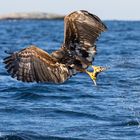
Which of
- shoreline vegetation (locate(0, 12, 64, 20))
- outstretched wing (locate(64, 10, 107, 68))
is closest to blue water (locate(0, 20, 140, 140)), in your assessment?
outstretched wing (locate(64, 10, 107, 68))

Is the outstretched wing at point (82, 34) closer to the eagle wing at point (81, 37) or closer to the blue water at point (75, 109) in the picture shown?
the eagle wing at point (81, 37)

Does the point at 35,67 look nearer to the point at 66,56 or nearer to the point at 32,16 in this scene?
the point at 66,56

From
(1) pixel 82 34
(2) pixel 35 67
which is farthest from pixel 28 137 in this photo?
(1) pixel 82 34

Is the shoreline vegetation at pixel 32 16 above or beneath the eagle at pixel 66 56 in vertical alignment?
beneath

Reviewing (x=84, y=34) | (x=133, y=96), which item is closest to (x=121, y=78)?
(x=133, y=96)

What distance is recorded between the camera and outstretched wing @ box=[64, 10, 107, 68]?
10.9m

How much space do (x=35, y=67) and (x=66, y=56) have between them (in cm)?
51

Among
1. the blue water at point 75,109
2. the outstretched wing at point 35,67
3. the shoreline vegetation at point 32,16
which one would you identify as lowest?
the shoreline vegetation at point 32,16

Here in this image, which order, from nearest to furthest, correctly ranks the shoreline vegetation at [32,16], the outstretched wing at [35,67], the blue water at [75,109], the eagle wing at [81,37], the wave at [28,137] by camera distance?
the outstretched wing at [35,67] → the eagle wing at [81,37] → the wave at [28,137] → the blue water at [75,109] → the shoreline vegetation at [32,16]

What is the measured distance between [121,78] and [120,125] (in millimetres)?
6554

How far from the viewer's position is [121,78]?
822 inches

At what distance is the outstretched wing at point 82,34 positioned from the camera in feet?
35.7

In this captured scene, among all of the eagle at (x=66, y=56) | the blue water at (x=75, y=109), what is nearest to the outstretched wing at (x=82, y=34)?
the eagle at (x=66, y=56)

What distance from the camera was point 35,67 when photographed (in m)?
10.9
